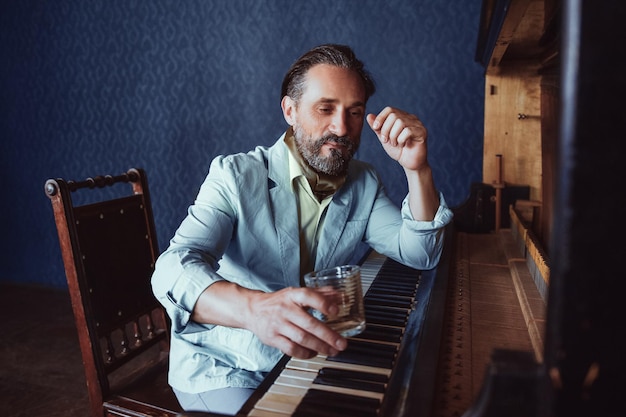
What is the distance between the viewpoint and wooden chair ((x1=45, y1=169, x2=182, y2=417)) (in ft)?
4.84

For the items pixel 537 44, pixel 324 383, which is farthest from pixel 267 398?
pixel 537 44

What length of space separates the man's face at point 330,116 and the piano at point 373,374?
54cm

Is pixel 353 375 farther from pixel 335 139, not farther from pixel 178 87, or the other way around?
pixel 178 87

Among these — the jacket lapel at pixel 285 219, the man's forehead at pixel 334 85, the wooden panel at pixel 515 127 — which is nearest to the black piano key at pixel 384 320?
the jacket lapel at pixel 285 219

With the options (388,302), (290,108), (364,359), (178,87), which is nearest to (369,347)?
(364,359)

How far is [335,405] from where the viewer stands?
80 centimetres

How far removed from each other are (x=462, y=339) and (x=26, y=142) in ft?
14.5

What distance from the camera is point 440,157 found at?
318cm

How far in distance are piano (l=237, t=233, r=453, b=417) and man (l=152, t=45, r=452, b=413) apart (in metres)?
0.37

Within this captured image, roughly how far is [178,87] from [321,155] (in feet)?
8.24

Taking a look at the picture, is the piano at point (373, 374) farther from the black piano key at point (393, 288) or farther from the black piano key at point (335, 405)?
the black piano key at point (393, 288)

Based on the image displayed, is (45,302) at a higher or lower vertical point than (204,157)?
lower

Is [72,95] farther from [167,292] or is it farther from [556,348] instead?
[556,348]

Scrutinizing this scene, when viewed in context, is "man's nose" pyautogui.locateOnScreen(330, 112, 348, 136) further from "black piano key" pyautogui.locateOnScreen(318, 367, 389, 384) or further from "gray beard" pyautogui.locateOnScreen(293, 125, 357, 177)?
"black piano key" pyautogui.locateOnScreen(318, 367, 389, 384)
